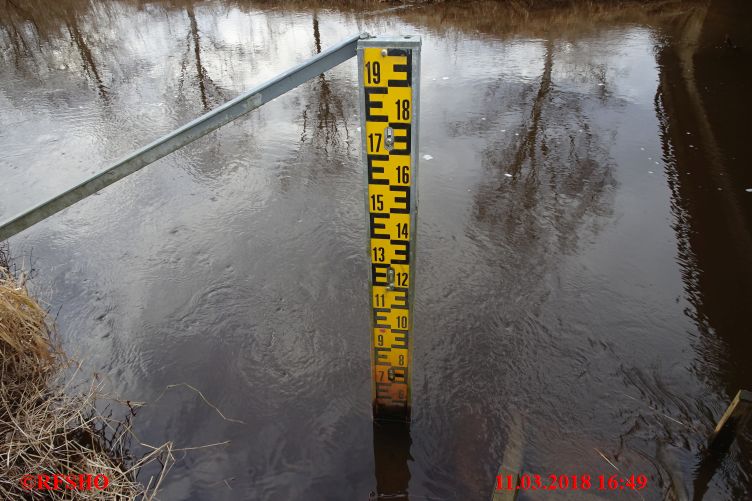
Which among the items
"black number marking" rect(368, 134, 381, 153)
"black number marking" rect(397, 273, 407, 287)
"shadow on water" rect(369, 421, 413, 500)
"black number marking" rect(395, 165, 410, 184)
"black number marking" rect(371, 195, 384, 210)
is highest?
"black number marking" rect(368, 134, 381, 153)

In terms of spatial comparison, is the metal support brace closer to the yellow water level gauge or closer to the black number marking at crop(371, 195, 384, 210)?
the yellow water level gauge

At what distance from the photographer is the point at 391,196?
272 cm

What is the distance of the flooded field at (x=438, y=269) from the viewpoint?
138 inches

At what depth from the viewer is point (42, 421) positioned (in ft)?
10.5

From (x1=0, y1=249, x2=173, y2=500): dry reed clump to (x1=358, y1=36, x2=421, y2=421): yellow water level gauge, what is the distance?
5.17 feet

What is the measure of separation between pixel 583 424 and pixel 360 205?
3412mm

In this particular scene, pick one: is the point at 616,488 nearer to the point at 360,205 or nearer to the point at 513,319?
the point at 513,319

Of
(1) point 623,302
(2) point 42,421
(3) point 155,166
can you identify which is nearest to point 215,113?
(2) point 42,421

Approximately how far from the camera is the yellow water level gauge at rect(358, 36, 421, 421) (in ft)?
7.75

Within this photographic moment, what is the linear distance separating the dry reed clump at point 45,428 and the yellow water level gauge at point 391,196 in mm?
1577

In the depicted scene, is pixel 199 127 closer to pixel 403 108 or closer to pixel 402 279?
pixel 403 108

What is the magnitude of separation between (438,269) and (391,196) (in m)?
2.42

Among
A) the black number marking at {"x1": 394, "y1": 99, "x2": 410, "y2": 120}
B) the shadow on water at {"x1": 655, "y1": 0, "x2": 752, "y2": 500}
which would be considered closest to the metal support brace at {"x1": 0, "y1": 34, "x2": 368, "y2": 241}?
the black number marking at {"x1": 394, "y1": 99, "x2": 410, "y2": 120}

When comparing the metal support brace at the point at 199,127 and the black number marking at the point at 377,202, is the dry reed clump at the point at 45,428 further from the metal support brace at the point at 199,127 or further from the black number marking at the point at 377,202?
the black number marking at the point at 377,202
